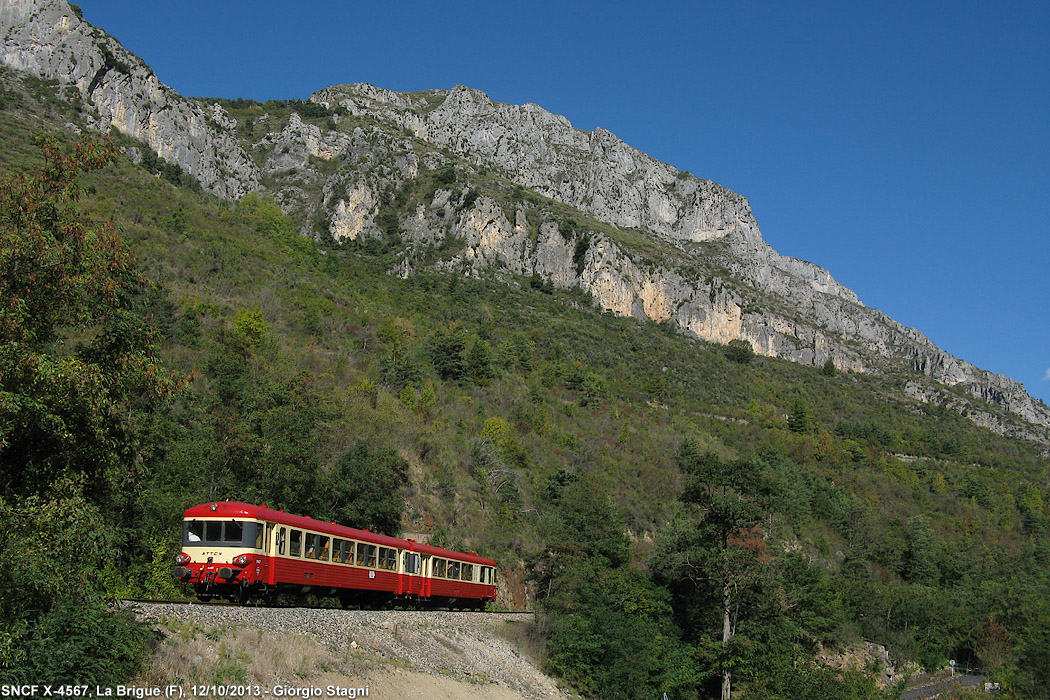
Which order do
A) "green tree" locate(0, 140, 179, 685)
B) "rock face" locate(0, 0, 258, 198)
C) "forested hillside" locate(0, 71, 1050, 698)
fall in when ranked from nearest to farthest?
"green tree" locate(0, 140, 179, 685) < "forested hillside" locate(0, 71, 1050, 698) < "rock face" locate(0, 0, 258, 198)

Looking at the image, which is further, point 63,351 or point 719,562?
point 719,562

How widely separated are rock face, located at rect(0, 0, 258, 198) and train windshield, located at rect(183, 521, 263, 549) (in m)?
91.9

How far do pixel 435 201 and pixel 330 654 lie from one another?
126001 mm

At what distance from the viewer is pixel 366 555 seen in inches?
896

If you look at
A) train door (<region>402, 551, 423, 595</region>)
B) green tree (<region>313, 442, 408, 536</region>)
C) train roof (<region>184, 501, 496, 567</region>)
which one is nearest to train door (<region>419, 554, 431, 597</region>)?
train door (<region>402, 551, 423, 595</region>)

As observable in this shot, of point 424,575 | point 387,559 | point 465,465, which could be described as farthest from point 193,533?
point 465,465

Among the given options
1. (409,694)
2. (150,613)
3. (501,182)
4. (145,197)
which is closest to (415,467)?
(409,694)

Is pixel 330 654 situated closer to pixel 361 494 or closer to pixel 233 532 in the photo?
pixel 233 532

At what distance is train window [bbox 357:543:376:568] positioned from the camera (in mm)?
22328

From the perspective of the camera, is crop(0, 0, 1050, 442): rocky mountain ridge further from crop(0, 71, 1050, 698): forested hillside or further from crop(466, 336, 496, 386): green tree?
crop(466, 336, 496, 386): green tree

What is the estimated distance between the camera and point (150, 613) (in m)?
14.3

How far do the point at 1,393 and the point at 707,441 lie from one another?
75.6 meters

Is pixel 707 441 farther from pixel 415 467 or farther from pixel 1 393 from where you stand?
pixel 1 393

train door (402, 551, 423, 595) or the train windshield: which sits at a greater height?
the train windshield
